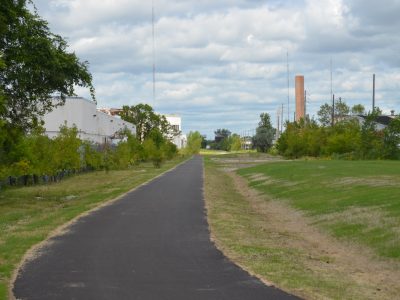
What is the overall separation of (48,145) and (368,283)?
118 feet

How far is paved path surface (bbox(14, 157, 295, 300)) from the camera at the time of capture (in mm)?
8445

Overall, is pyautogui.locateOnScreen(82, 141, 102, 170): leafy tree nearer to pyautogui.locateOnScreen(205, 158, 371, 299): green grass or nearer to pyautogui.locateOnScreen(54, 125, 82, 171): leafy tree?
pyautogui.locateOnScreen(54, 125, 82, 171): leafy tree

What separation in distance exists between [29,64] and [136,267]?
1506 centimetres

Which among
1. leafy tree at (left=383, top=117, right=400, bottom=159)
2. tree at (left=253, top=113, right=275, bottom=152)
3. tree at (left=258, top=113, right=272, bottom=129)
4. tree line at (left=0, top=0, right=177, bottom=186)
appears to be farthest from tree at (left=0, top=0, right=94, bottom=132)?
tree at (left=258, top=113, right=272, bottom=129)

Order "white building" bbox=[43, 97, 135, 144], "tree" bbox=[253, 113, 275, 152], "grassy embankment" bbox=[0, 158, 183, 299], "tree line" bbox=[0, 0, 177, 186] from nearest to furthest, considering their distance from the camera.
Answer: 1. "grassy embankment" bbox=[0, 158, 183, 299]
2. "tree line" bbox=[0, 0, 177, 186]
3. "white building" bbox=[43, 97, 135, 144]
4. "tree" bbox=[253, 113, 275, 152]

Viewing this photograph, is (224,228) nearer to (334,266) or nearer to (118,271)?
(334,266)

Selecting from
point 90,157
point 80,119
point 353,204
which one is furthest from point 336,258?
point 80,119

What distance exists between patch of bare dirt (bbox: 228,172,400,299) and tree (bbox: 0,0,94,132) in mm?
9963

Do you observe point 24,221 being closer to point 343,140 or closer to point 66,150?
point 66,150

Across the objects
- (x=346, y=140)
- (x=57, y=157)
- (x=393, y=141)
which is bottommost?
(x=57, y=157)

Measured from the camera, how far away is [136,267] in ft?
34.1

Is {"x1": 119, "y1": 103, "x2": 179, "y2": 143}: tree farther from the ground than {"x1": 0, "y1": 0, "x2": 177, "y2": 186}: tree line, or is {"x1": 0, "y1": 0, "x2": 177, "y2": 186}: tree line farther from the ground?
{"x1": 119, "y1": 103, "x2": 179, "y2": 143}: tree

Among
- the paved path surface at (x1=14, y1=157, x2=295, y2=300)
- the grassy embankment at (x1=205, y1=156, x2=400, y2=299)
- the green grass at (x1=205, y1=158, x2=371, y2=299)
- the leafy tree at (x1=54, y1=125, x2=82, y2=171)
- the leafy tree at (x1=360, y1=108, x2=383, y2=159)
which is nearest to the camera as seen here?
the paved path surface at (x1=14, y1=157, x2=295, y2=300)

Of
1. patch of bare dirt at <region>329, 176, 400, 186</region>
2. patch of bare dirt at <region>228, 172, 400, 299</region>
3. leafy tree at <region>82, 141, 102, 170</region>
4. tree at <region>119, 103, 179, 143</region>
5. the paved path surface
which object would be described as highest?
tree at <region>119, 103, 179, 143</region>
